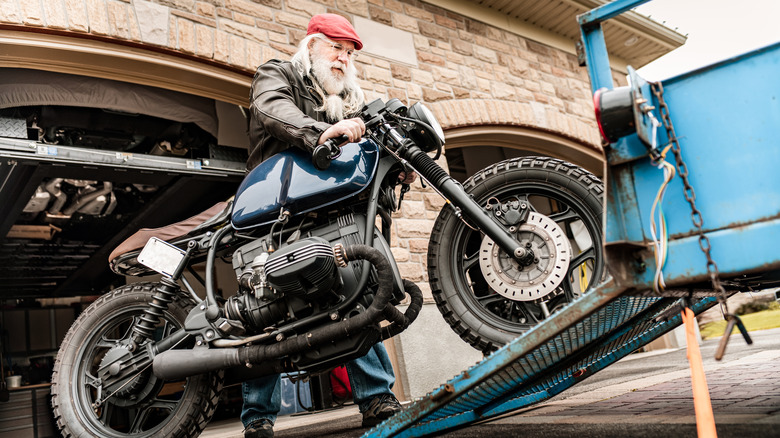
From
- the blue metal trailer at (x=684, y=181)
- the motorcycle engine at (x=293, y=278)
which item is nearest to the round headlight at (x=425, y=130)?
the motorcycle engine at (x=293, y=278)

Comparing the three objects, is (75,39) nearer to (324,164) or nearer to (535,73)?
(324,164)

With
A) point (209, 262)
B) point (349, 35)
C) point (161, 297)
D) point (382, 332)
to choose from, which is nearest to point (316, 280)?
point (382, 332)

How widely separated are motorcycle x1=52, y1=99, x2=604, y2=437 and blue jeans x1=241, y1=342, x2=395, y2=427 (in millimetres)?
348

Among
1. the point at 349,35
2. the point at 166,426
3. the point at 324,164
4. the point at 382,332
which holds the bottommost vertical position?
the point at 166,426

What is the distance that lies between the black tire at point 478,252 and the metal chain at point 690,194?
881 millimetres

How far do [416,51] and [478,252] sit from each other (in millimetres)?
4097

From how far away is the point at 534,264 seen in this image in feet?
7.75

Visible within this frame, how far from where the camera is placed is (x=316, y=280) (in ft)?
7.20

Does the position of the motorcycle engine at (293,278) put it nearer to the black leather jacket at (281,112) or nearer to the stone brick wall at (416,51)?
the black leather jacket at (281,112)

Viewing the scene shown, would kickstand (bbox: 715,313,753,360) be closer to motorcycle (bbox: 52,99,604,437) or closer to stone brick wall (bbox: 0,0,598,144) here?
motorcycle (bbox: 52,99,604,437)

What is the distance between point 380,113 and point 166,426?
176 cm

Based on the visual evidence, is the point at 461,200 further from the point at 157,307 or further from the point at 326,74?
the point at 157,307

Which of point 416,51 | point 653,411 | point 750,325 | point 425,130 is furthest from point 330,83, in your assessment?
point 750,325

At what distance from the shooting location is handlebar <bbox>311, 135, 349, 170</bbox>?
236 cm
